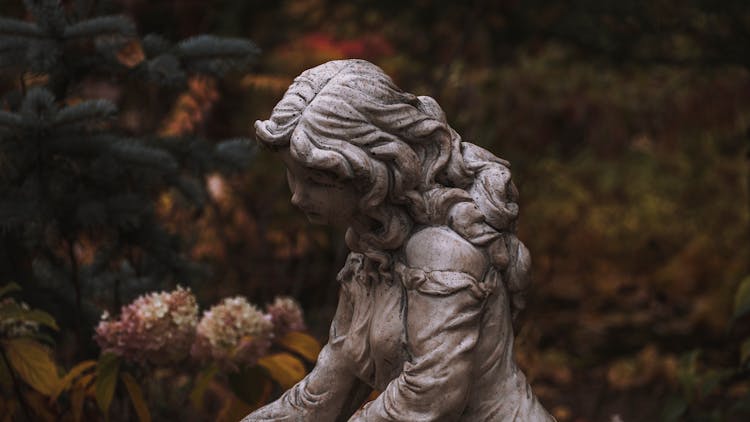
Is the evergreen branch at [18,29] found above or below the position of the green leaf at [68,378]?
above

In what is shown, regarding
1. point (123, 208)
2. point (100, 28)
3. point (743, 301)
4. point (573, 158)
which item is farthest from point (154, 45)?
point (573, 158)

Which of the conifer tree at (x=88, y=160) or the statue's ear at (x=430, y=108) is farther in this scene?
the conifer tree at (x=88, y=160)

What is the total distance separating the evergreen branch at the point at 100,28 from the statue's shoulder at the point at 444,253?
1422mm

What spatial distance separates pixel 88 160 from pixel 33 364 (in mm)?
729

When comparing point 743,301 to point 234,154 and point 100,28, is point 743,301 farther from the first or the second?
point 100,28

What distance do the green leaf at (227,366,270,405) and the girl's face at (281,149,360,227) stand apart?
0.99 m

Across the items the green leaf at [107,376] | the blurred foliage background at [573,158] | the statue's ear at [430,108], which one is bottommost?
the blurred foliage background at [573,158]

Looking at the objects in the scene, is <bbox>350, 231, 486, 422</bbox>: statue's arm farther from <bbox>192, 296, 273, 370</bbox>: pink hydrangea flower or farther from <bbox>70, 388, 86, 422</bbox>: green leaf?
<bbox>70, 388, 86, 422</bbox>: green leaf

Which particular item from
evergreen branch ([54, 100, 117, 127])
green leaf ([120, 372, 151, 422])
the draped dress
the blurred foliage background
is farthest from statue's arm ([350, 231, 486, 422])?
the blurred foliage background

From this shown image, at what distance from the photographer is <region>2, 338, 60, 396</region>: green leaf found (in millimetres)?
2908

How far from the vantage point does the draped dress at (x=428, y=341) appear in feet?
7.02

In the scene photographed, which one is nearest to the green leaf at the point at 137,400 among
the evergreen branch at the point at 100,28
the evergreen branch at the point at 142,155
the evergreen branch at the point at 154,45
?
the evergreen branch at the point at 142,155

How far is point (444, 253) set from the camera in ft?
7.16

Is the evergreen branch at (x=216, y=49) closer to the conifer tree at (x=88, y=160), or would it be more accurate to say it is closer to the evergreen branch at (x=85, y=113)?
the conifer tree at (x=88, y=160)
